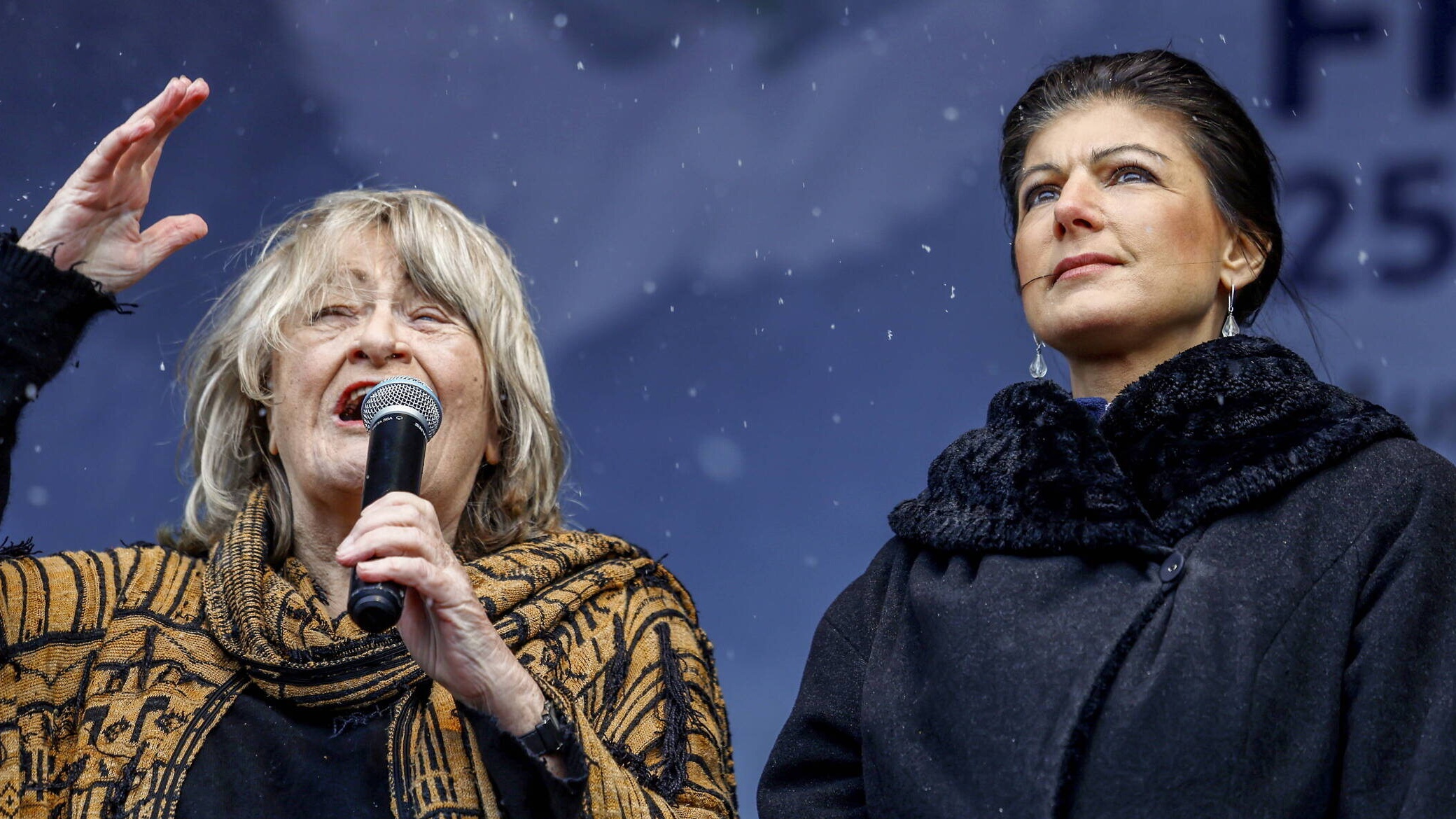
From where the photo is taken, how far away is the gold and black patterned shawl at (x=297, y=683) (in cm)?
252

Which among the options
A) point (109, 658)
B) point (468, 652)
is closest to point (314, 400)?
point (109, 658)

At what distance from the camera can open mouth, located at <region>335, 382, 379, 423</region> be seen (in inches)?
112

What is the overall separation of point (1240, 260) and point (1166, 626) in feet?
2.42

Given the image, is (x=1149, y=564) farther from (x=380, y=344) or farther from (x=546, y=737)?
(x=380, y=344)

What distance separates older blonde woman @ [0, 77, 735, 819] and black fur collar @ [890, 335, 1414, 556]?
26.4 inches

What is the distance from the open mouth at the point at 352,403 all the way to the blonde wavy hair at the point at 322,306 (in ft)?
0.63

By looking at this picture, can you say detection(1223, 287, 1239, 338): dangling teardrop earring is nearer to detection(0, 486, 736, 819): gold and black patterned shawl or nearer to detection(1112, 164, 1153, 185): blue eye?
detection(1112, 164, 1153, 185): blue eye

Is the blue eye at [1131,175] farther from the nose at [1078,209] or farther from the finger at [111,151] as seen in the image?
the finger at [111,151]

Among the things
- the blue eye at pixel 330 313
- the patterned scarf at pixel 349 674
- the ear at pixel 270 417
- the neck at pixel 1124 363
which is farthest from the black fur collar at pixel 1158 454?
the ear at pixel 270 417

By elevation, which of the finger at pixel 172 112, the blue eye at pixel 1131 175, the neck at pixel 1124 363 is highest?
the finger at pixel 172 112

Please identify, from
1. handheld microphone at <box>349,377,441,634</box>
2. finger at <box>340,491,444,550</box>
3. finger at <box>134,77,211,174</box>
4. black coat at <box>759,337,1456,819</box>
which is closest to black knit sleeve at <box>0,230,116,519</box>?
finger at <box>134,77,211,174</box>

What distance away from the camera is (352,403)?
284 cm

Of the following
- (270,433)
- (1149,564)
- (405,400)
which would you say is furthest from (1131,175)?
(270,433)

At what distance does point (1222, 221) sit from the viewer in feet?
8.37
